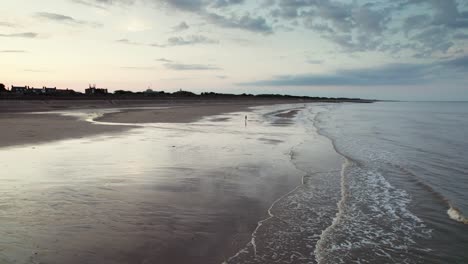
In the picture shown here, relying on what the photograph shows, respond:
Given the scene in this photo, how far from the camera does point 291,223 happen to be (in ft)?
22.2

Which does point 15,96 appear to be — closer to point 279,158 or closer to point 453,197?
point 279,158

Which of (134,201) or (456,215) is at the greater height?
(134,201)

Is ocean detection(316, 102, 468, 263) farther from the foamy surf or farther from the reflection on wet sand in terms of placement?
the reflection on wet sand

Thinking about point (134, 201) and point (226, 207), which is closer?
point (226, 207)

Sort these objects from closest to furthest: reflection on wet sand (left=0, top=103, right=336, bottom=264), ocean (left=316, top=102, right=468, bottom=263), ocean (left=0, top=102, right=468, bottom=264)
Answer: reflection on wet sand (left=0, top=103, right=336, bottom=264), ocean (left=0, top=102, right=468, bottom=264), ocean (left=316, top=102, right=468, bottom=263)

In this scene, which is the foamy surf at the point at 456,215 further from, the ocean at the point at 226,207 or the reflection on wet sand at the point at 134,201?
the reflection on wet sand at the point at 134,201

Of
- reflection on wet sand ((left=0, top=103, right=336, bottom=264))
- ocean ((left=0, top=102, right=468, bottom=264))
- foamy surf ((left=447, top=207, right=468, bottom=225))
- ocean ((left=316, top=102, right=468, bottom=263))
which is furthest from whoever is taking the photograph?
foamy surf ((left=447, top=207, right=468, bottom=225))

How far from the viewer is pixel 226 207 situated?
745cm

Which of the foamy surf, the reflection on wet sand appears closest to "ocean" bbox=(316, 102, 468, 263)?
the foamy surf

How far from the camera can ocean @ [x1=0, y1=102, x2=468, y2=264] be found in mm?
5359

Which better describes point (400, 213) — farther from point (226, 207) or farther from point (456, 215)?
point (226, 207)

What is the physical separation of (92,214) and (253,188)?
3935 millimetres

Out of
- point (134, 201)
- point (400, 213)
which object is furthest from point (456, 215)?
point (134, 201)

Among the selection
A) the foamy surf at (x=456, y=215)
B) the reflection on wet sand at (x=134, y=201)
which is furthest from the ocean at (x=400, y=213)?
the reflection on wet sand at (x=134, y=201)
